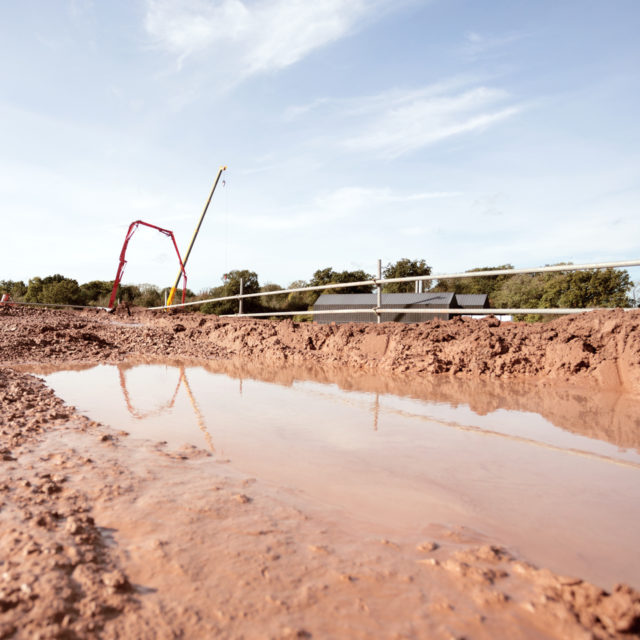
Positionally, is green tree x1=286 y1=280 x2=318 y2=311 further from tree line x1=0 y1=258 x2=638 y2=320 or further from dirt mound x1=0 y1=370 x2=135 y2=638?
dirt mound x1=0 y1=370 x2=135 y2=638

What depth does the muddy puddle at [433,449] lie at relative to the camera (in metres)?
1.62

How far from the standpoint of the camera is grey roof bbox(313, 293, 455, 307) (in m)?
21.8

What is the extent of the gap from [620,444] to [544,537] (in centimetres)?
151

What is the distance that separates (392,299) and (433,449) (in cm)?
2082

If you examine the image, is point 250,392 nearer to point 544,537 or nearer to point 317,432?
point 317,432

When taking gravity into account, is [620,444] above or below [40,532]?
below

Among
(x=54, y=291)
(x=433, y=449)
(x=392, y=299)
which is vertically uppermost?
(x=54, y=291)

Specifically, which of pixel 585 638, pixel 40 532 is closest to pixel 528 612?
pixel 585 638

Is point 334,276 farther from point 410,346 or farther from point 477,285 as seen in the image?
point 410,346

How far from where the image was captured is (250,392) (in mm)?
4262

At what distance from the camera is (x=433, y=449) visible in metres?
2.53

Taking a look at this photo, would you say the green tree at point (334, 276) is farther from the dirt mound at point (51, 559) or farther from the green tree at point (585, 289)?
the dirt mound at point (51, 559)

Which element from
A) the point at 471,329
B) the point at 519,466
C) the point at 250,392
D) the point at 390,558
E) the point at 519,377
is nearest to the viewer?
the point at 390,558

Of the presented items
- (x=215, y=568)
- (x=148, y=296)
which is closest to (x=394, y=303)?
(x=148, y=296)
